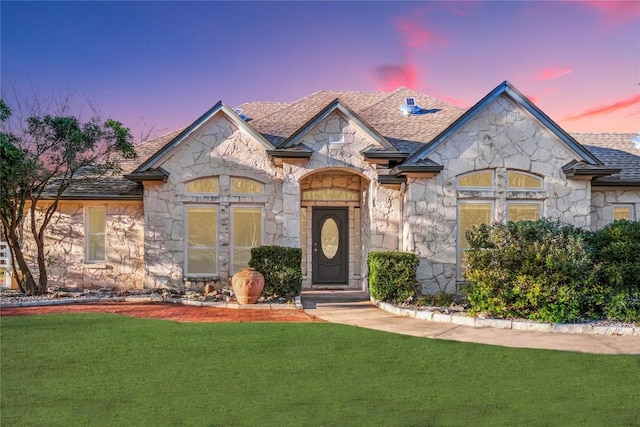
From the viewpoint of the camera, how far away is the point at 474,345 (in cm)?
873

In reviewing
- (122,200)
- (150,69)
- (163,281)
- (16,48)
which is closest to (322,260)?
(163,281)

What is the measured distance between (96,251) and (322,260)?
682 cm

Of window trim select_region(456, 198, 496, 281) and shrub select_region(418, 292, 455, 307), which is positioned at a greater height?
window trim select_region(456, 198, 496, 281)

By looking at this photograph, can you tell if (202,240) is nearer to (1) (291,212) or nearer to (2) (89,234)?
(1) (291,212)

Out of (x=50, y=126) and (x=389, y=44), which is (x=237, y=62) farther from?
(x=50, y=126)

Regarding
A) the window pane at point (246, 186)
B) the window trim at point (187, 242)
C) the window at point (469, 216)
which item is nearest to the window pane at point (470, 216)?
the window at point (469, 216)

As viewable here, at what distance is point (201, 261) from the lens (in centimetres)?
1568

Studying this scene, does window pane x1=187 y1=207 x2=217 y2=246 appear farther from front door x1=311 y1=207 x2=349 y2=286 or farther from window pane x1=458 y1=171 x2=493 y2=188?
window pane x1=458 y1=171 x2=493 y2=188

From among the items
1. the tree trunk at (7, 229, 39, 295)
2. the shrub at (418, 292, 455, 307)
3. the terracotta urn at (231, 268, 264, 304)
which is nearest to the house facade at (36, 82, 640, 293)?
the shrub at (418, 292, 455, 307)

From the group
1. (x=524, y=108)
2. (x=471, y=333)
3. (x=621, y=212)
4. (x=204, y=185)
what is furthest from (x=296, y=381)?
(x=621, y=212)

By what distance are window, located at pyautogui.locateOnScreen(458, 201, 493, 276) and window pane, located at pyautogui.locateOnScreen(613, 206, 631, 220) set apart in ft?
14.5

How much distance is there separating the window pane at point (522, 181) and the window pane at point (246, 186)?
6843 millimetres

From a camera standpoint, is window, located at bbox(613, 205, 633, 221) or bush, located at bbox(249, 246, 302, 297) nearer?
bush, located at bbox(249, 246, 302, 297)

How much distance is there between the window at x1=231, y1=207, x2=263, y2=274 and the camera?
1577 cm
